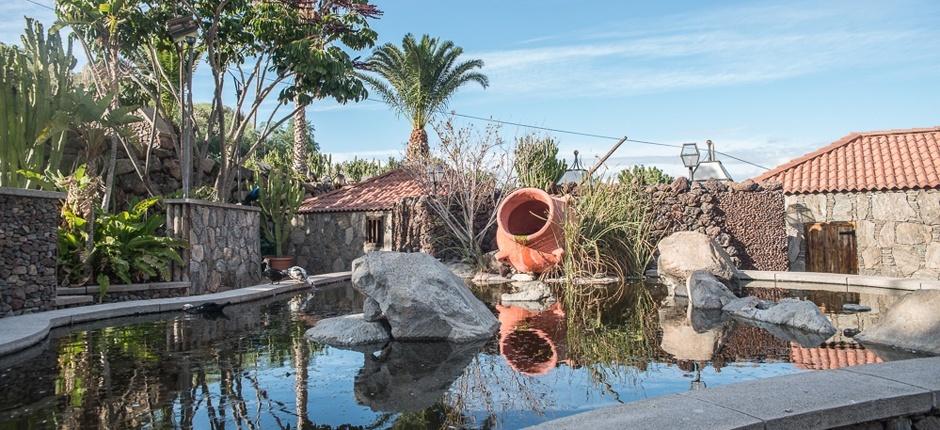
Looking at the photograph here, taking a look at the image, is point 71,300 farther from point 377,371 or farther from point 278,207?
point 278,207

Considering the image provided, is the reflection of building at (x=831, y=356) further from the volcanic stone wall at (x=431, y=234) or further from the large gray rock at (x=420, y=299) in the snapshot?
the volcanic stone wall at (x=431, y=234)

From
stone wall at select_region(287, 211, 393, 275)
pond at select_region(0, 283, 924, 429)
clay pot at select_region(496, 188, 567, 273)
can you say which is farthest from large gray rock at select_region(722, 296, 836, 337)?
stone wall at select_region(287, 211, 393, 275)

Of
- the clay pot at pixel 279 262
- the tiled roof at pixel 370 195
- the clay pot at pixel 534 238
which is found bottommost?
the clay pot at pixel 279 262

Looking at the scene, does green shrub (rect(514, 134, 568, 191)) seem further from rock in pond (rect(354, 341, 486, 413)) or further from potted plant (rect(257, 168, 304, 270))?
rock in pond (rect(354, 341, 486, 413))

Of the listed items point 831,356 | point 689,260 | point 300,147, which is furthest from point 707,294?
point 300,147

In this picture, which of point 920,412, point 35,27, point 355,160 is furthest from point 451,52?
point 920,412

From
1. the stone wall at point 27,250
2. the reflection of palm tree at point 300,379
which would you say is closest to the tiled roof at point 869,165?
the reflection of palm tree at point 300,379

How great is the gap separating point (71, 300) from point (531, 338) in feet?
21.3

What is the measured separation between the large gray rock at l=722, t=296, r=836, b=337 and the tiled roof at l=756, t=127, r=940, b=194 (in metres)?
8.52

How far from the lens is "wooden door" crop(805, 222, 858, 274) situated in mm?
14281

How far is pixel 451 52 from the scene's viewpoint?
22578mm

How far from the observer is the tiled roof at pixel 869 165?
13.7 m

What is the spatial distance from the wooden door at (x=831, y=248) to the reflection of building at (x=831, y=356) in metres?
10.3

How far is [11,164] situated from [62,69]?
377 cm
